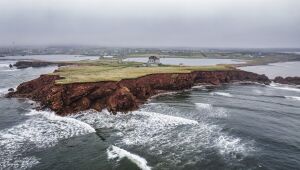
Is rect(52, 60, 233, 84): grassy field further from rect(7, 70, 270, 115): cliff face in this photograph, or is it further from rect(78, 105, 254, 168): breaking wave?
rect(78, 105, 254, 168): breaking wave

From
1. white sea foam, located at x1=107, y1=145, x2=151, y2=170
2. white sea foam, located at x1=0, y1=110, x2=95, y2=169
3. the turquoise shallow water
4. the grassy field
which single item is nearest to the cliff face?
the grassy field

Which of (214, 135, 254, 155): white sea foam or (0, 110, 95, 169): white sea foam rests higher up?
(214, 135, 254, 155): white sea foam

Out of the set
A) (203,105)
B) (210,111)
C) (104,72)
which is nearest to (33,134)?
(210,111)

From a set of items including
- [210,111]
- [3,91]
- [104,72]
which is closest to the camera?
[210,111]

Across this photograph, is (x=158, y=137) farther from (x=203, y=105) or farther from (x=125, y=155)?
(x=203, y=105)

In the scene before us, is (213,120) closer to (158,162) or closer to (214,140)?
(214,140)

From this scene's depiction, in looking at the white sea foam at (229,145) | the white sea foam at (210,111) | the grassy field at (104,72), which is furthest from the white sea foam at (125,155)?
the grassy field at (104,72)

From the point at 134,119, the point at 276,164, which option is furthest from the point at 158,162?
Result: the point at 134,119
